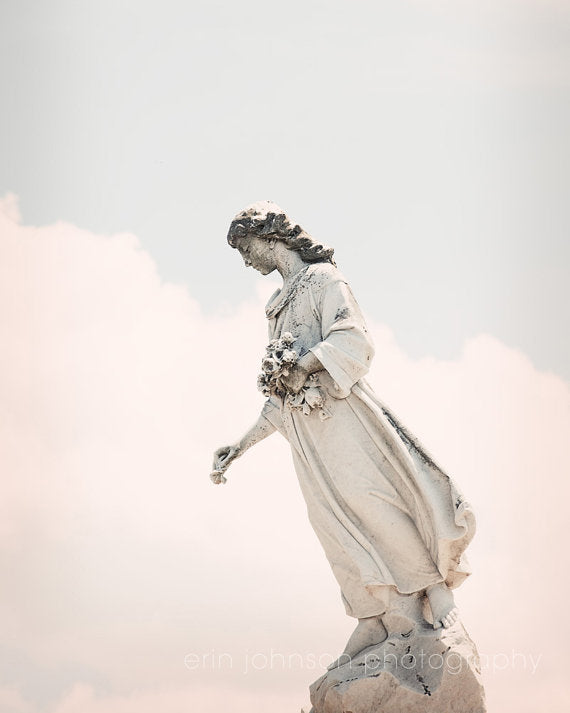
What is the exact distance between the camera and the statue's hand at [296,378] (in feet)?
28.0

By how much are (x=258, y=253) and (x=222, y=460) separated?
1.53m

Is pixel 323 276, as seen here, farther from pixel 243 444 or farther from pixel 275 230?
pixel 243 444

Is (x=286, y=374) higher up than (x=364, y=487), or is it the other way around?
(x=286, y=374)

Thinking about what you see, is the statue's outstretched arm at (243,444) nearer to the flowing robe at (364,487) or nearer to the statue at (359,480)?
the statue at (359,480)

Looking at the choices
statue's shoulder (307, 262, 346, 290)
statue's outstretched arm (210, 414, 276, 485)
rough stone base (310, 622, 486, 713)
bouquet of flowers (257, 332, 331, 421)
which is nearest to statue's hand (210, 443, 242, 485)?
statue's outstretched arm (210, 414, 276, 485)

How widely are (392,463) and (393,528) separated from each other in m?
0.44

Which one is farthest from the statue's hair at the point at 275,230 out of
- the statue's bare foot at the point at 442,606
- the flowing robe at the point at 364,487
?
the statue's bare foot at the point at 442,606

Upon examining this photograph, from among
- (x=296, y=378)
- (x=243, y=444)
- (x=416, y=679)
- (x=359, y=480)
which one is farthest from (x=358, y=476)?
(x=416, y=679)

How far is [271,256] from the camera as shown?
9070 mm

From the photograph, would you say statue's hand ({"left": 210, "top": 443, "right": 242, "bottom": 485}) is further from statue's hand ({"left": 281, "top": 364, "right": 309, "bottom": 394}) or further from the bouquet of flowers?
statue's hand ({"left": 281, "top": 364, "right": 309, "bottom": 394})

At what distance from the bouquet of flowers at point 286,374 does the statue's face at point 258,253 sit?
0.68 meters

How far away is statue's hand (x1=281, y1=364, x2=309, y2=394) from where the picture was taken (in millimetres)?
8531

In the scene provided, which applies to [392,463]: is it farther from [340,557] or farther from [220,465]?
[220,465]

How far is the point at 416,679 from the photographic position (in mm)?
7957
